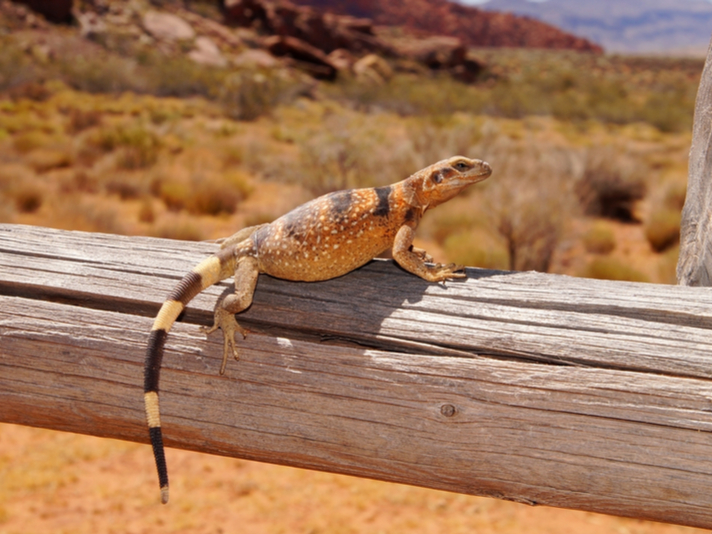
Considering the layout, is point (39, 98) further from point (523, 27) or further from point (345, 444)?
point (523, 27)

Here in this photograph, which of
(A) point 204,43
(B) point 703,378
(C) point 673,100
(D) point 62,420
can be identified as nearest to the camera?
(B) point 703,378

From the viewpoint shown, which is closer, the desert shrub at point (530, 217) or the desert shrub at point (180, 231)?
the desert shrub at point (530, 217)

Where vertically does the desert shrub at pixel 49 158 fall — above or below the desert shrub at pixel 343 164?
below

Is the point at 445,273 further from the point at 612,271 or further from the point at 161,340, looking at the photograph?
the point at 612,271

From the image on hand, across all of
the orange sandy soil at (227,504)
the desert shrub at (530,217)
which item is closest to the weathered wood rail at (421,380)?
the orange sandy soil at (227,504)

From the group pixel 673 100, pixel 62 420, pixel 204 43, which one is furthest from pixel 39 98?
pixel 673 100

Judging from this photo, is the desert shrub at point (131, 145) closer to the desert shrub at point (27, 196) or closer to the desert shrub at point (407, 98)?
the desert shrub at point (27, 196)

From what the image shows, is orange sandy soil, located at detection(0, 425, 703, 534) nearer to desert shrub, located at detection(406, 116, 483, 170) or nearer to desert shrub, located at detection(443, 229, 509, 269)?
desert shrub, located at detection(443, 229, 509, 269)

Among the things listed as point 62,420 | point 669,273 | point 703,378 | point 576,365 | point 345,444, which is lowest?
point 669,273
